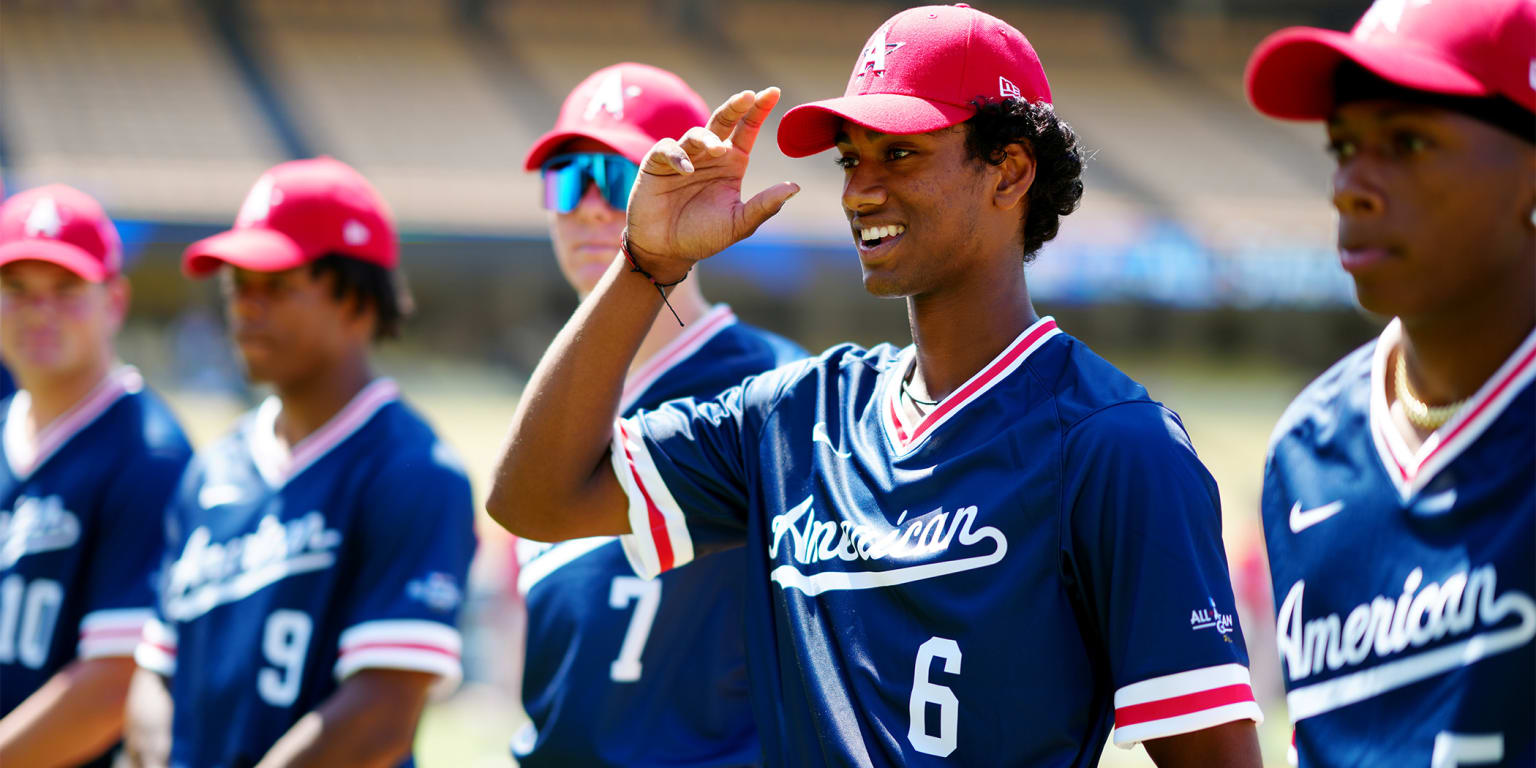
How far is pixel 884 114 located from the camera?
2.14 m

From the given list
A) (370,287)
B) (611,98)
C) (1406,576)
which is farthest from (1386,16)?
(370,287)

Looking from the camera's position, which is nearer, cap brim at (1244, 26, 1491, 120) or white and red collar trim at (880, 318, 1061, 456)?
cap brim at (1244, 26, 1491, 120)

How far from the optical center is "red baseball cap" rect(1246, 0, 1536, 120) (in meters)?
1.84

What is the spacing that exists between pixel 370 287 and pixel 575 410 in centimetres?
162

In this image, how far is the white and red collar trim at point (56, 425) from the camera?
13.6ft

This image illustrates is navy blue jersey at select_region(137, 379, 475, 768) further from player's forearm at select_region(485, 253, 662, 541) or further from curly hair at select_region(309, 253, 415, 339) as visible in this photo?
player's forearm at select_region(485, 253, 662, 541)

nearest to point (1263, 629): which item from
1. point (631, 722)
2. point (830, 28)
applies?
point (631, 722)

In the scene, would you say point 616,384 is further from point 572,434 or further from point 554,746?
point 554,746

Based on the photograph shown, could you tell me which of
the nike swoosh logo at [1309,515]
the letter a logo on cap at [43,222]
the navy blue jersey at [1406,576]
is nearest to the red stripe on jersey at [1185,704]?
the navy blue jersey at [1406,576]

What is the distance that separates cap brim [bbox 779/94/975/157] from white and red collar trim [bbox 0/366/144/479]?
9.11ft

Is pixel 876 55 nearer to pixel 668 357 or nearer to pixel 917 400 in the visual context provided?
pixel 917 400

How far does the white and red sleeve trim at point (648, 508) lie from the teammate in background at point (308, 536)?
1032mm

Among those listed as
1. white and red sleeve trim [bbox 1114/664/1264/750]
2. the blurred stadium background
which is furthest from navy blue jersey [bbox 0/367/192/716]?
the blurred stadium background

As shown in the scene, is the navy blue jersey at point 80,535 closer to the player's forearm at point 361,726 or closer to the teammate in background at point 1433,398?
the player's forearm at point 361,726
